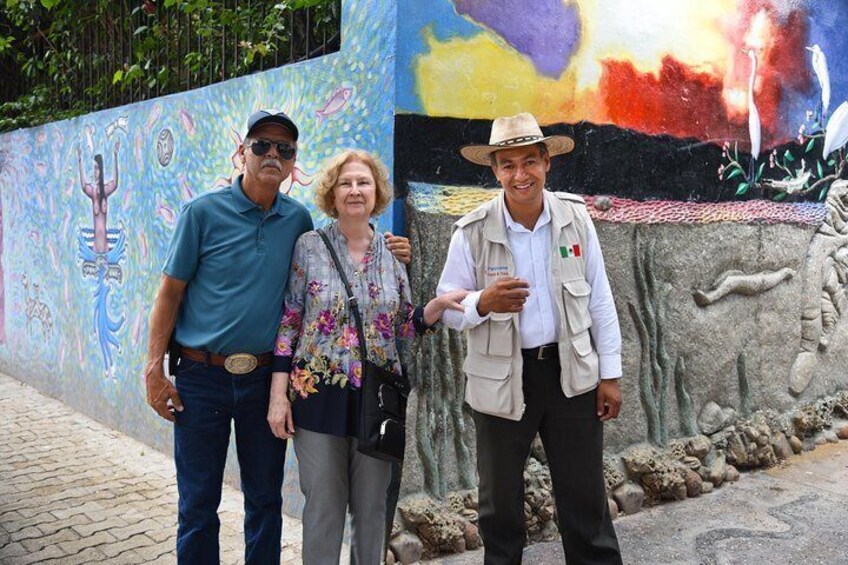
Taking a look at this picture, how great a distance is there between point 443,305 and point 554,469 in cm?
83

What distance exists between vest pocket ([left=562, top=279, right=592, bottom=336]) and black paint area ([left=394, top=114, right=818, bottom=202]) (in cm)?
109

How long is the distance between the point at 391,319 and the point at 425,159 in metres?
1.15

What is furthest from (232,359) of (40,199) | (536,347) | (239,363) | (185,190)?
(40,199)

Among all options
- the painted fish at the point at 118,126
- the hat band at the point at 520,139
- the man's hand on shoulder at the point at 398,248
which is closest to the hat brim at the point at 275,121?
the man's hand on shoulder at the point at 398,248

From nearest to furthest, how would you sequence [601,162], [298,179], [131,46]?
[298,179] < [601,162] < [131,46]

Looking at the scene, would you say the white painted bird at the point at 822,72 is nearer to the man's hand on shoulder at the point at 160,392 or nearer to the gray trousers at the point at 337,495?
the gray trousers at the point at 337,495

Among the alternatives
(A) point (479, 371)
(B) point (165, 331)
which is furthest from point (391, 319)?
(B) point (165, 331)

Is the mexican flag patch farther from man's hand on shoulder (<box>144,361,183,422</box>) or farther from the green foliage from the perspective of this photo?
the green foliage

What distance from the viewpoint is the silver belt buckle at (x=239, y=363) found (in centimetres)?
297

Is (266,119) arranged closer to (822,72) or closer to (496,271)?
(496,271)

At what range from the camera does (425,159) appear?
3.84 m

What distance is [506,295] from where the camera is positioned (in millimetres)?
2828

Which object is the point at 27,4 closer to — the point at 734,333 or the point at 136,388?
the point at 136,388

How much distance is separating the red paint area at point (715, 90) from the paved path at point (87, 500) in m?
3.18
